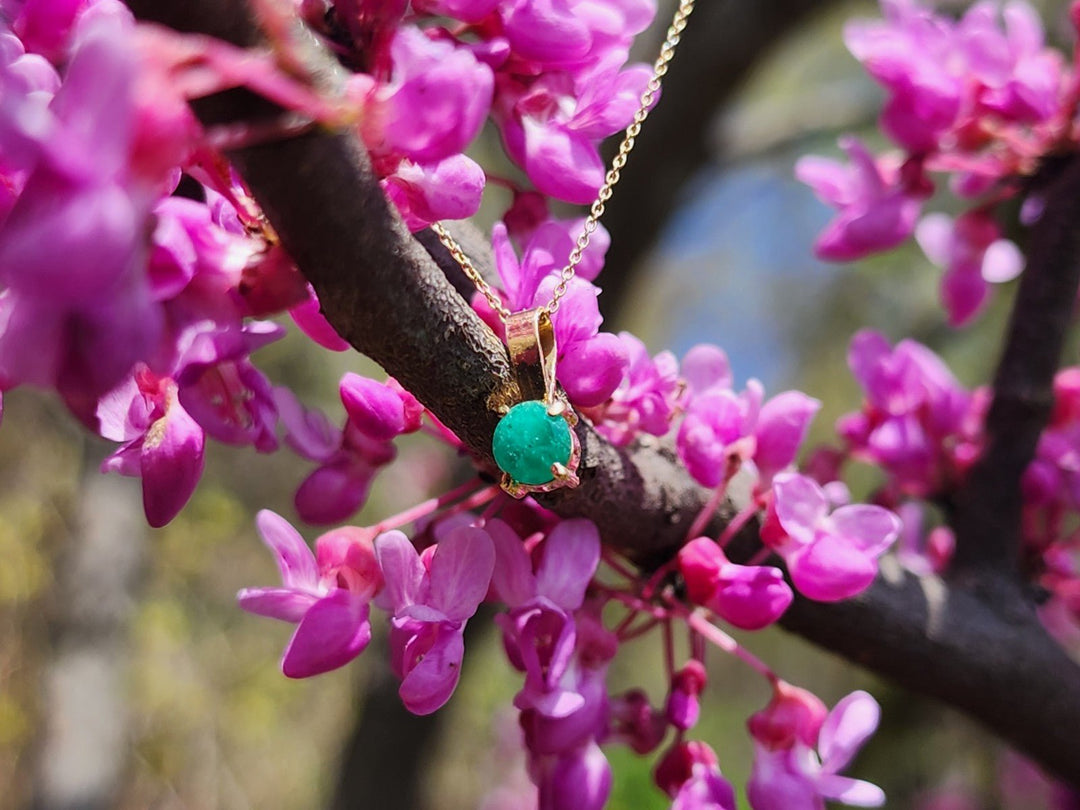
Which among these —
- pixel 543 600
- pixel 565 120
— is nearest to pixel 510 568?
pixel 543 600

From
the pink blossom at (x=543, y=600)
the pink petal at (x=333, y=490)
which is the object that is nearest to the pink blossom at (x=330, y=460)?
the pink petal at (x=333, y=490)

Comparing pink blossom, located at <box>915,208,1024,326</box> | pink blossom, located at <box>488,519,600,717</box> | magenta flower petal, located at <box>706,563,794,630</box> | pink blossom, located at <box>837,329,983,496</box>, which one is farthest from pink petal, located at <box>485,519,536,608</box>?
pink blossom, located at <box>915,208,1024,326</box>

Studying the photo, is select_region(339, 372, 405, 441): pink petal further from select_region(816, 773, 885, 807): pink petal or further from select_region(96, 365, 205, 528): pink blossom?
select_region(816, 773, 885, 807): pink petal

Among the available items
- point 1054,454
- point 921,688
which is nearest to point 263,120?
point 921,688

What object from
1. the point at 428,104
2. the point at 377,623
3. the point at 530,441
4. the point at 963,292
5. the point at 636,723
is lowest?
the point at 377,623

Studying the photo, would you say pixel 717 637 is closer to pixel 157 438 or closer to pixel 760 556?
pixel 760 556

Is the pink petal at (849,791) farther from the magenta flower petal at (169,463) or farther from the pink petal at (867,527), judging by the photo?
the magenta flower petal at (169,463)

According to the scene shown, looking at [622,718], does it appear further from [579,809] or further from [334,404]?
[334,404]
